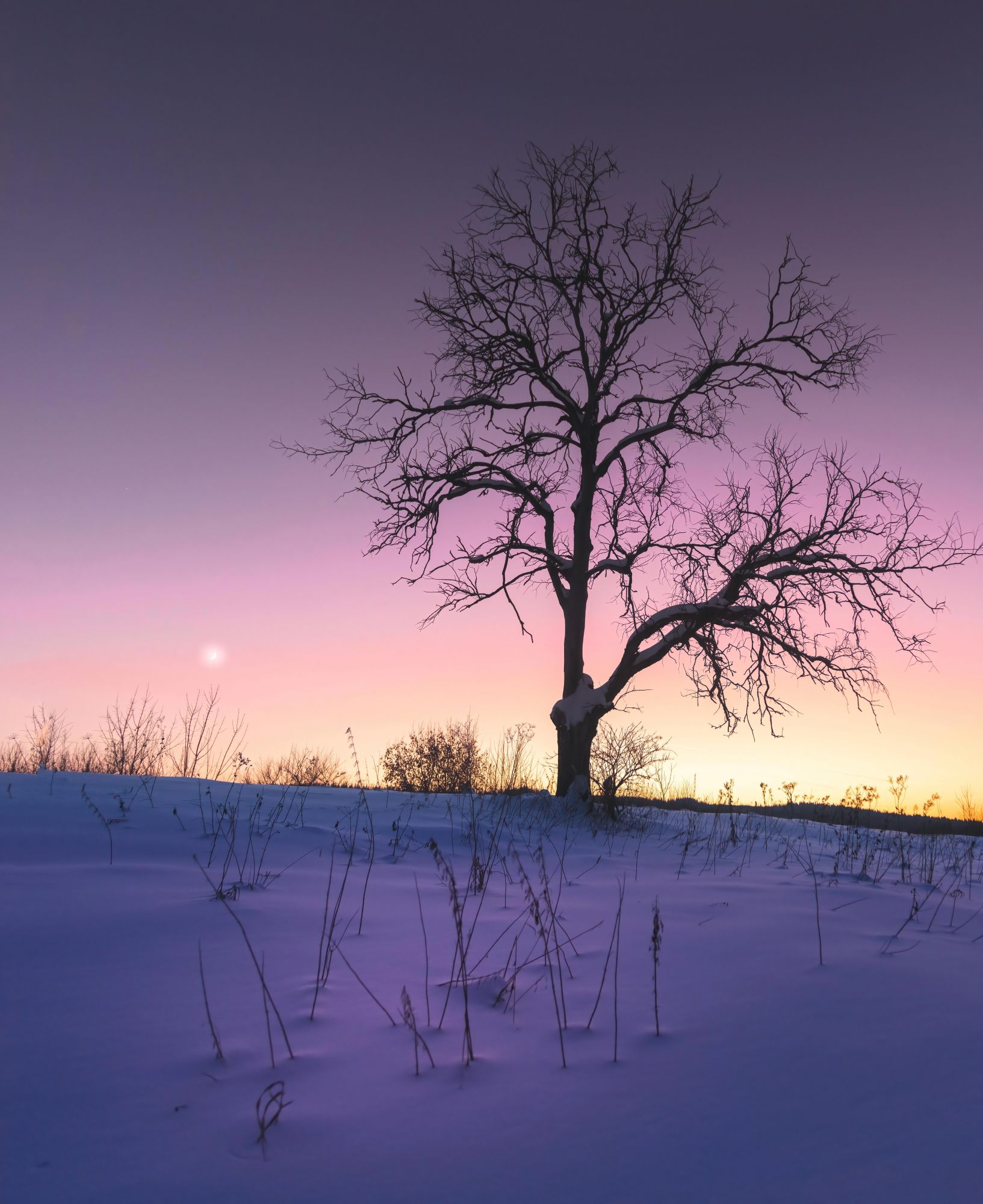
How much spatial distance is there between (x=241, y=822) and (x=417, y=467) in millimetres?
6931

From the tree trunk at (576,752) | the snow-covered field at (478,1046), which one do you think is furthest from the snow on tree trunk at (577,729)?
the snow-covered field at (478,1046)

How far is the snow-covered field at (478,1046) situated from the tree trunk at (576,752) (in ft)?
21.0

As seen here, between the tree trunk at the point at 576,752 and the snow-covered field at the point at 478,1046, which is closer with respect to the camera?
the snow-covered field at the point at 478,1046

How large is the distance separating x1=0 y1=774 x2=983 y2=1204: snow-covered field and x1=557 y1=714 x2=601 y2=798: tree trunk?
6391 mm

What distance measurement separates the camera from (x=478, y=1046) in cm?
188

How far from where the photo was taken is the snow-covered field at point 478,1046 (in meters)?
1.33

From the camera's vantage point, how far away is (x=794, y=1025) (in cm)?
198

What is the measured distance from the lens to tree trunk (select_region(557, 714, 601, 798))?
33.5 ft

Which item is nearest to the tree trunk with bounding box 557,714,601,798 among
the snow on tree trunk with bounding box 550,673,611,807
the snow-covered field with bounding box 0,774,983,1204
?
the snow on tree trunk with bounding box 550,673,611,807

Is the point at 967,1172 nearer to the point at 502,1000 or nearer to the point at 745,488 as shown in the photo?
the point at 502,1000

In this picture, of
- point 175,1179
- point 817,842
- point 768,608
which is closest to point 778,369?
point 768,608

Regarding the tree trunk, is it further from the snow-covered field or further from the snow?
the snow-covered field

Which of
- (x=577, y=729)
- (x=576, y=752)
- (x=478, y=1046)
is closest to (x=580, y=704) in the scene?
(x=577, y=729)

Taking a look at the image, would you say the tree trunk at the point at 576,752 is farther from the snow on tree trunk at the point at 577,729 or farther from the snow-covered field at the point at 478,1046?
the snow-covered field at the point at 478,1046
